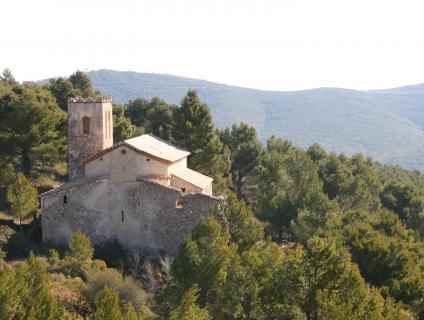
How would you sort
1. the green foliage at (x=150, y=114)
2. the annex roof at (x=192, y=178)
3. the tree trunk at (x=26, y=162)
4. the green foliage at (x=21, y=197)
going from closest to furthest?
the green foliage at (x=21, y=197) < the annex roof at (x=192, y=178) < the tree trunk at (x=26, y=162) < the green foliage at (x=150, y=114)

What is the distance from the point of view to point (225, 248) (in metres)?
21.1

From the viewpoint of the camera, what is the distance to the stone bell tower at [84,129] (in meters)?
31.4

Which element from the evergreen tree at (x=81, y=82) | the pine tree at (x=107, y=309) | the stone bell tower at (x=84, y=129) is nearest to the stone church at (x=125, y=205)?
the stone bell tower at (x=84, y=129)

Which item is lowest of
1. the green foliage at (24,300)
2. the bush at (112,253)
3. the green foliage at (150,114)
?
the bush at (112,253)

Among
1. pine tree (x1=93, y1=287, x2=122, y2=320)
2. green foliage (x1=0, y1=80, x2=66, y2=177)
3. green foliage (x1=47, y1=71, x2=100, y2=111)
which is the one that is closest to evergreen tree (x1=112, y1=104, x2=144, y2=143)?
green foliage (x1=47, y1=71, x2=100, y2=111)

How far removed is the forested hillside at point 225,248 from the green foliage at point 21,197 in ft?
0.20

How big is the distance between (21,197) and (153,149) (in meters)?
7.40

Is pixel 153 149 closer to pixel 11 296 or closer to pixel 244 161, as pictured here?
pixel 244 161

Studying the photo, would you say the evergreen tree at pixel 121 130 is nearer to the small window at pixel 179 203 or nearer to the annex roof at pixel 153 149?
the annex roof at pixel 153 149

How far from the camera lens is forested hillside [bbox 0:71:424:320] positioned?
17.3 m

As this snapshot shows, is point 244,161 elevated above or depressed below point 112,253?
above

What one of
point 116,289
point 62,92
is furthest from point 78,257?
point 62,92

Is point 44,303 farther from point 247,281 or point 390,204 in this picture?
point 390,204

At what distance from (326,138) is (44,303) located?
18490cm
